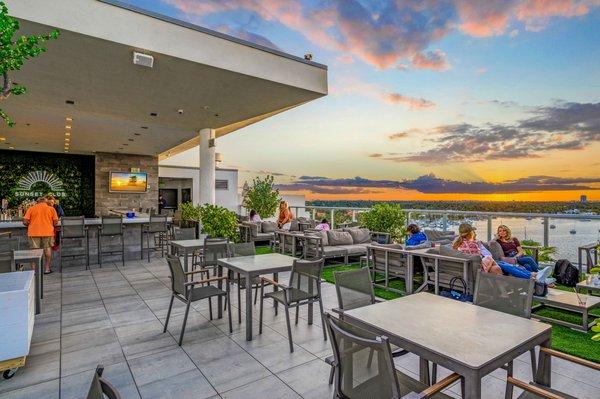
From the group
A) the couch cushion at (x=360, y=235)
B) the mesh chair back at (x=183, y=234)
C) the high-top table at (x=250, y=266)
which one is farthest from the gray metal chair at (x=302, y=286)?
the couch cushion at (x=360, y=235)

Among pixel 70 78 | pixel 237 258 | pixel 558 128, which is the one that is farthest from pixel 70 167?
pixel 558 128

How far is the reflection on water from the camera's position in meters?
5.88

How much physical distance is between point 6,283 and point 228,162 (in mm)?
14947

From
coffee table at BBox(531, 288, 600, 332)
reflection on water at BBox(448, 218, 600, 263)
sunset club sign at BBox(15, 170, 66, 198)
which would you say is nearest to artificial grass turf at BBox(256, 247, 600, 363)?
coffee table at BBox(531, 288, 600, 332)

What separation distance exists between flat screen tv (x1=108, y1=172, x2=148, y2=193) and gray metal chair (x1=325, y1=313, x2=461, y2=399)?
14653 millimetres

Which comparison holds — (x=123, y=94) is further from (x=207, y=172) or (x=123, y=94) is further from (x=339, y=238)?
(x=339, y=238)

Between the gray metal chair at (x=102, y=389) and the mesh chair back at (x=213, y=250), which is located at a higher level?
the gray metal chair at (x=102, y=389)

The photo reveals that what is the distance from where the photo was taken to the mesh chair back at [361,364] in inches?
59.2

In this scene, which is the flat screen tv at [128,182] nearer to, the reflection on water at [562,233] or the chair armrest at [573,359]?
the reflection on water at [562,233]

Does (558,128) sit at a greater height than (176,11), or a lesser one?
lesser

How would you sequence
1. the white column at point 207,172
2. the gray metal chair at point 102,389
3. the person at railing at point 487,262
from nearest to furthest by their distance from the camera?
the gray metal chair at point 102,389 → the person at railing at point 487,262 → the white column at point 207,172

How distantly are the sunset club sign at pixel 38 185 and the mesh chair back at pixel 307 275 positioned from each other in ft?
48.8

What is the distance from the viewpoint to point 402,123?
11.0 metres

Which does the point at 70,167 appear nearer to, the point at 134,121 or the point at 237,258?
the point at 134,121
